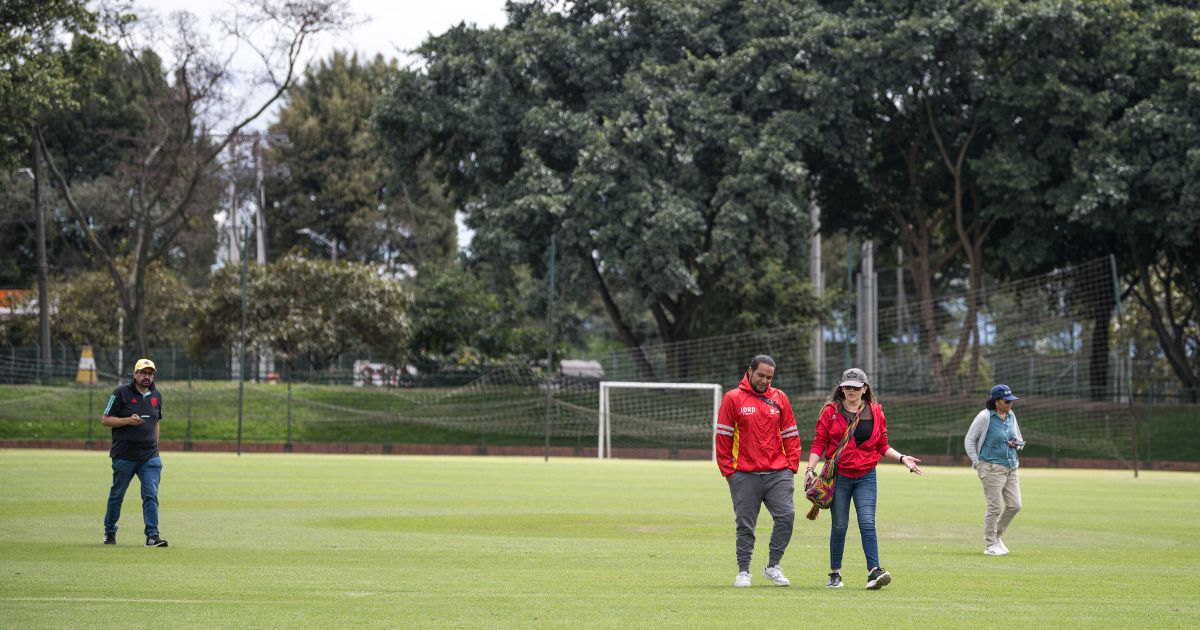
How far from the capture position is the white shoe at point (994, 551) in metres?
15.5

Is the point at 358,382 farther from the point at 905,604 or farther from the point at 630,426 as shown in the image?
the point at 905,604

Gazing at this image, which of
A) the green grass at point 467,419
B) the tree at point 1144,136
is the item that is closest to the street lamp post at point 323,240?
the green grass at point 467,419

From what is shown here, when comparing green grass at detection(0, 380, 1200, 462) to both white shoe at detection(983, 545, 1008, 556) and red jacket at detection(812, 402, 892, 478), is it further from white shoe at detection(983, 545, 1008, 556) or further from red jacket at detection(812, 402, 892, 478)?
red jacket at detection(812, 402, 892, 478)

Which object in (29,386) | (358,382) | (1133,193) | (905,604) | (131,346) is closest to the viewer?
(905,604)

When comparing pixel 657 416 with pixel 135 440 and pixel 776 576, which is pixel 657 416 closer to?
pixel 135 440

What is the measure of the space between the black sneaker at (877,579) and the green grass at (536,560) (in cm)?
16

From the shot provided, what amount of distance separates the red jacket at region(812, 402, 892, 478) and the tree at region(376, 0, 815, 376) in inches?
1337

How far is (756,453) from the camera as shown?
38.8ft

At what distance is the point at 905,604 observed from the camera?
10820 millimetres

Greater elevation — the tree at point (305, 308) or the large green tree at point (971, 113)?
the large green tree at point (971, 113)

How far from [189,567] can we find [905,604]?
19.2 ft

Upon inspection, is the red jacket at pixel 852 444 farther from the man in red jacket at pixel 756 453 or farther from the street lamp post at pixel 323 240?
the street lamp post at pixel 323 240

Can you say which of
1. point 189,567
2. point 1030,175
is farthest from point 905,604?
point 1030,175

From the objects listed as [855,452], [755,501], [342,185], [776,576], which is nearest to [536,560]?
[776,576]
